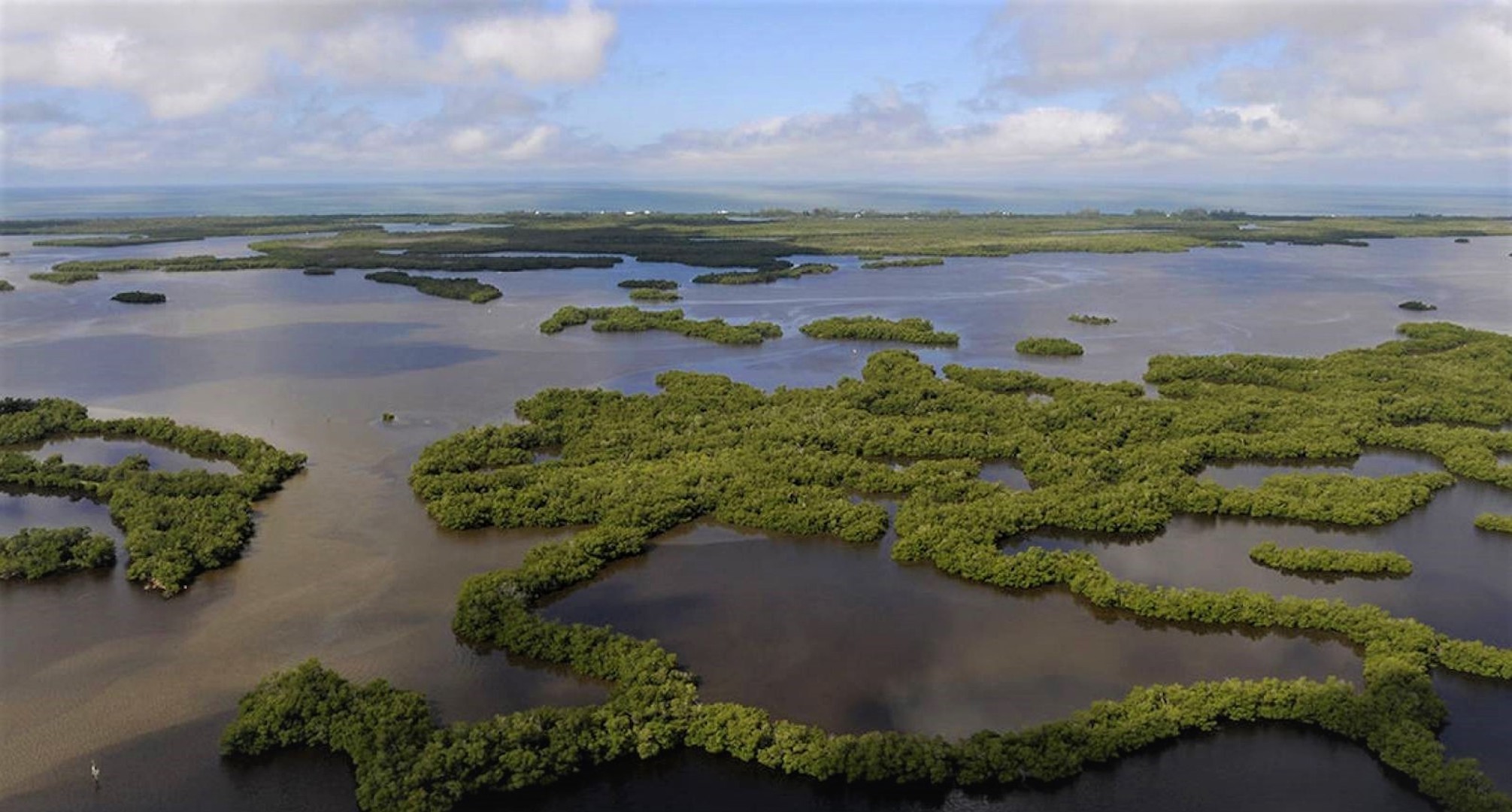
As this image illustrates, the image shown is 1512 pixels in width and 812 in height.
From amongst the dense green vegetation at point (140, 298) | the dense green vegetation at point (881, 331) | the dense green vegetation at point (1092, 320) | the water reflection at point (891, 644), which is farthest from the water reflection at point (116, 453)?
the dense green vegetation at point (1092, 320)

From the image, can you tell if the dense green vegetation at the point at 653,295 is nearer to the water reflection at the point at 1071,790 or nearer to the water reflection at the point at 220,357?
the water reflection at the point at 220,357

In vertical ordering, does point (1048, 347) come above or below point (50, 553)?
above

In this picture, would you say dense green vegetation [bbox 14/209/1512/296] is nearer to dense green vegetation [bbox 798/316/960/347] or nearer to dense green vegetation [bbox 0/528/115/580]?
dense green vegetation [bbox 798/316/960/347]

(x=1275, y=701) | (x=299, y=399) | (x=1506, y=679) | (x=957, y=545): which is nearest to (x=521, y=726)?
(x=957, y=545)

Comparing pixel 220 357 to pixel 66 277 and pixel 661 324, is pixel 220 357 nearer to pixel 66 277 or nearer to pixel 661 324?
pixel 661 324

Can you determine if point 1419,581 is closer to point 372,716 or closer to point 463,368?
point 372,716

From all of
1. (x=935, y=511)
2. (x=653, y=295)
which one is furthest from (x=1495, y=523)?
(x=653, y=295)
